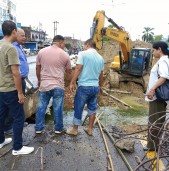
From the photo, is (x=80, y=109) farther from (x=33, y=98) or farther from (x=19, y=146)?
(x=33, y=98)

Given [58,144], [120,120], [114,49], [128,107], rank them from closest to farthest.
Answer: [58,144]
[120,120]
[128,107]
[114,49]

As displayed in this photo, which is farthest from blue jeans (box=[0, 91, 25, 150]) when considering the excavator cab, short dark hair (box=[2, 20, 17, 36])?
the excavator cab

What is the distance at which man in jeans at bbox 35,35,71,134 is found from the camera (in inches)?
197

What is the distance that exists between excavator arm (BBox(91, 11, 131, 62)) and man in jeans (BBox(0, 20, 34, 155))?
30.3 feet

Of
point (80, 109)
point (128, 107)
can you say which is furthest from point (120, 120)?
point (80, 109)

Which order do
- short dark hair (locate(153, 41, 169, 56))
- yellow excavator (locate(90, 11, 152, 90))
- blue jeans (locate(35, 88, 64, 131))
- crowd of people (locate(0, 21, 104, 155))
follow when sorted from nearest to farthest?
short dark hair (locate(153, 41, 169, 56))
crowd of people (locate(0, 21, 104, 155))
blue jeans (locate(35, 88, 64, 131))
yellow excavator (locate(90, 11, 152, 90))

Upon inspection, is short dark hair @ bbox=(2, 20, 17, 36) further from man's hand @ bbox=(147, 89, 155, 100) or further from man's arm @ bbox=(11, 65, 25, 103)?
man's hand @ bbox=(147, 89, 155, 100)

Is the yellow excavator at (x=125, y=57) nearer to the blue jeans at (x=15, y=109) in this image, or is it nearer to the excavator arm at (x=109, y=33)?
the excavator arm at (x=109, y=33)

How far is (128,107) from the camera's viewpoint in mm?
11680

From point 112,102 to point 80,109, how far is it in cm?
707

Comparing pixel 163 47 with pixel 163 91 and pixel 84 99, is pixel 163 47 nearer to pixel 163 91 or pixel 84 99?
pixel 163 91

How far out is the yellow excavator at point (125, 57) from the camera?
13.5m

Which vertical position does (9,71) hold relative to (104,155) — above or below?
above

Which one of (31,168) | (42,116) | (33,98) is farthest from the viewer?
(33,98)
